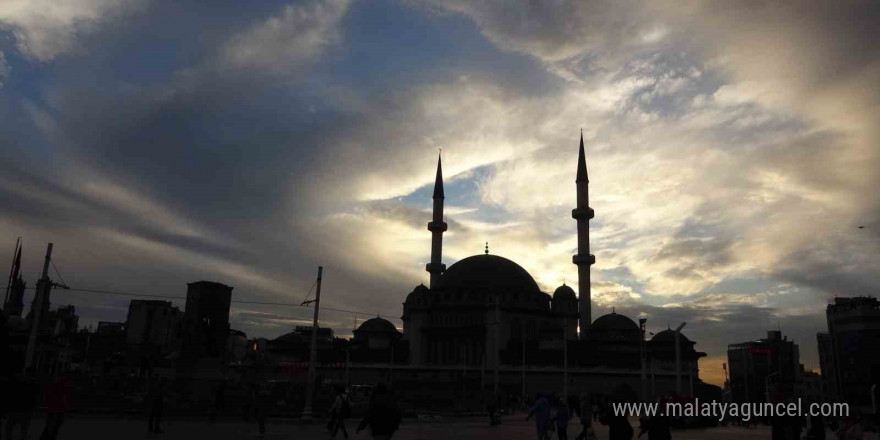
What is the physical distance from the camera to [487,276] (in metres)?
78.0

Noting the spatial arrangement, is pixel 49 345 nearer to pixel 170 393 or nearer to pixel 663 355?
pixel 170 393

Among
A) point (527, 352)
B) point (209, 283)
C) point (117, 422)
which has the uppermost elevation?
point (209, 283)

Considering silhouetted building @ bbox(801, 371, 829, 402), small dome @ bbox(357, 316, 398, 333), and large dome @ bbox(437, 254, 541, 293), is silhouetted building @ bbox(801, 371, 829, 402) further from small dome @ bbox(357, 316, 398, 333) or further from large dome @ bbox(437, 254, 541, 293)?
small dome @ bbox(357, 316, 398, 333)

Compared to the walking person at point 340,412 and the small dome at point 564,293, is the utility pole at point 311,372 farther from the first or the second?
the small dome at point 564,293

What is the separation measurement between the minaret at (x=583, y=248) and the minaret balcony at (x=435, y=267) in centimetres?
1709

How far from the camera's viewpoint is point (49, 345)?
277ft

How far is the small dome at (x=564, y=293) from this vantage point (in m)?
78.4

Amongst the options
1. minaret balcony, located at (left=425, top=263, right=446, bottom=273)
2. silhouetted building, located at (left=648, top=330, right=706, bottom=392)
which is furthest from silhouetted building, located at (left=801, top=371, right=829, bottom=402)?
minaret balcony, located at (left=425, top=263, right=446, bottom=273)

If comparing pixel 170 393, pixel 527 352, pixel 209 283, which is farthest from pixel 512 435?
pixel 527 352

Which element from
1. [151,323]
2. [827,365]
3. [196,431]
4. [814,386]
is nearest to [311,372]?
[196,431]

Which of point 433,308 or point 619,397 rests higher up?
point 433,308

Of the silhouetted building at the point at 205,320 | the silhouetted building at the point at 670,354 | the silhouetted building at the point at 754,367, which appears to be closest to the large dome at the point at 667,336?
the silhouetted building at the point at 670,354

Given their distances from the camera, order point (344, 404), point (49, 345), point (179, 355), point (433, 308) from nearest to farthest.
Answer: point (344, 404), point (179, 355), point (433, 308), point (49, 345)

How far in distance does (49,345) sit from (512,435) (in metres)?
84.9
